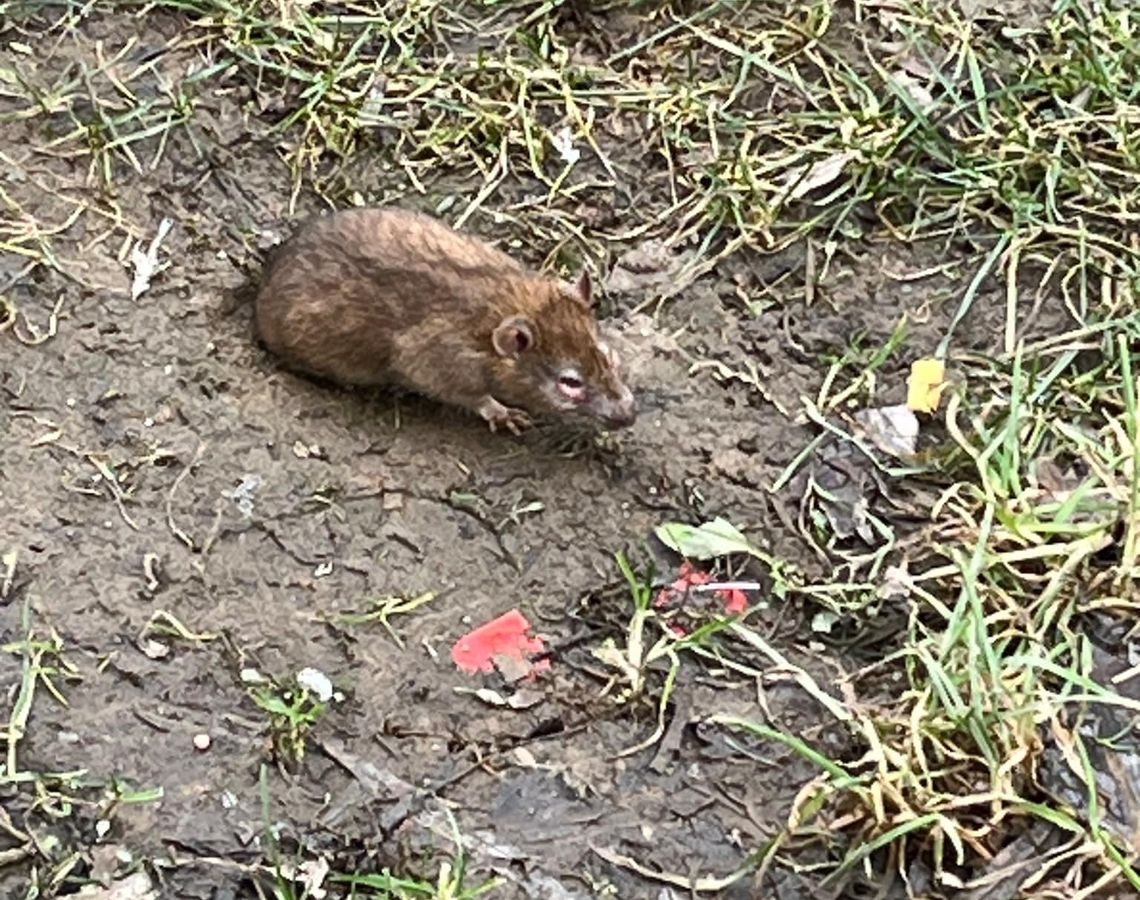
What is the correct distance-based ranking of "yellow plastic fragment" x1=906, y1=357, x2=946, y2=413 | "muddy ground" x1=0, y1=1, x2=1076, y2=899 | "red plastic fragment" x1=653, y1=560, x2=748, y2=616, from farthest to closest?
"yellow plastic fragment" x1=906, y1=357, x2=946, y2=413 < "red plastic fragment" x1=653, y1=560, x2=748, y2=616 < "muddy ground" x1=0, y1=1, x2=1076, y2=899

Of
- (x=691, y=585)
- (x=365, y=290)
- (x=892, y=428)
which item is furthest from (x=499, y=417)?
(x=892, y=428)

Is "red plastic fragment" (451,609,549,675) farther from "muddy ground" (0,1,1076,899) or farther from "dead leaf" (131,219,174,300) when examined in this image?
"dead leaf" (131,219,174,300)

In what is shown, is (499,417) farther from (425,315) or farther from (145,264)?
(145,264)

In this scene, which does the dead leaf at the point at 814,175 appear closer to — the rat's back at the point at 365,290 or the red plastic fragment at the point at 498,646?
the rat's back at the point at 365,290

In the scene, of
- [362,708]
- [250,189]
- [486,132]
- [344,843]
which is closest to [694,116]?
[486,132]

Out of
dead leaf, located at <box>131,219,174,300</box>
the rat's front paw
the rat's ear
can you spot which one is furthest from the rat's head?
dead leaf, located at <box>131,219,174,300</box>
